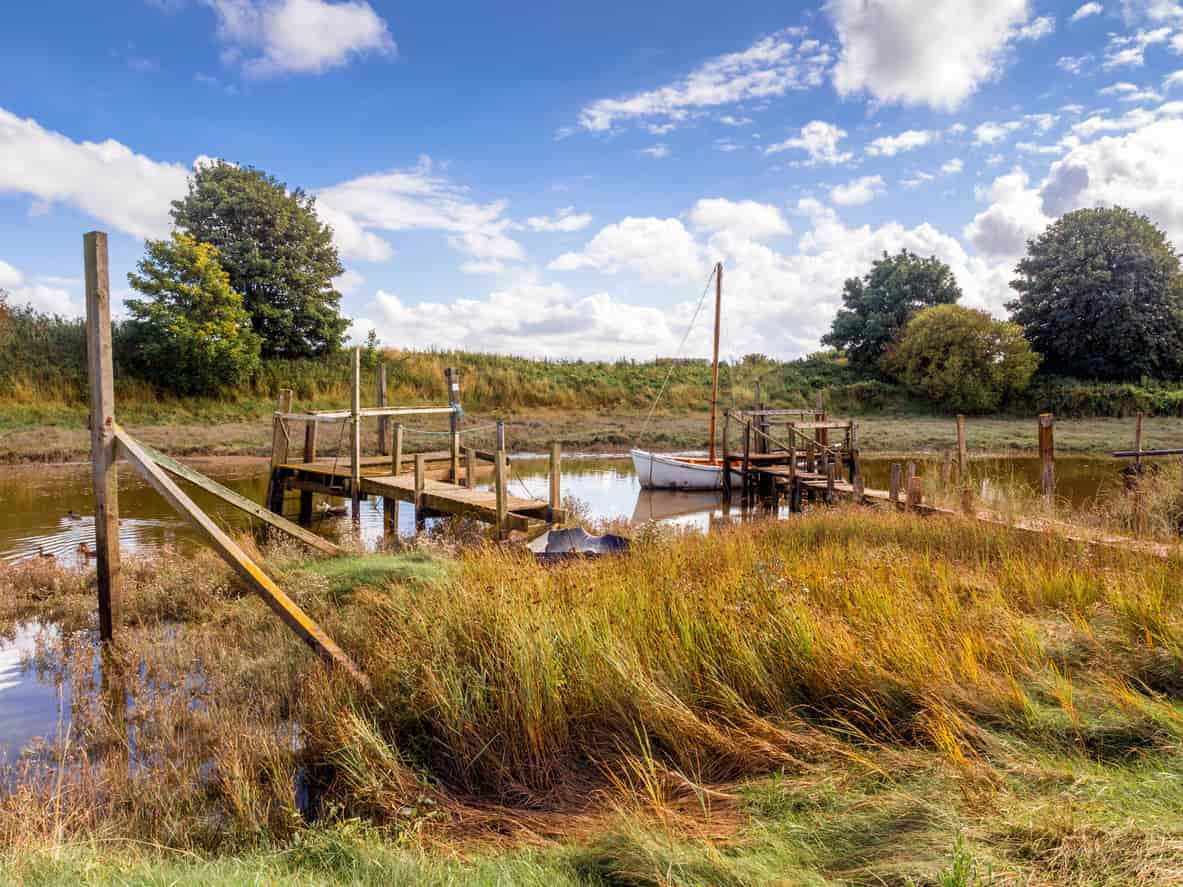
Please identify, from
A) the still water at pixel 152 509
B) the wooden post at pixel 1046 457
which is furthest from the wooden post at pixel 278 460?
the wooden post at pixel 1046 457

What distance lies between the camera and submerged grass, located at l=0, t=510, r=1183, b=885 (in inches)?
119

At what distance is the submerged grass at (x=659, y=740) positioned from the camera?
302 cm

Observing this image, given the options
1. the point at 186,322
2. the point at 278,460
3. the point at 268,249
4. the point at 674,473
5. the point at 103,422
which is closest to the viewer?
the point at 103,422

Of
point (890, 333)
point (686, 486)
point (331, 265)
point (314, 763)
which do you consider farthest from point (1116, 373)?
point (314, 763)

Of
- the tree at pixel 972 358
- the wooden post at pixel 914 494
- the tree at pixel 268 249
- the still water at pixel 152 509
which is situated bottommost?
the still water at pixel 152 509

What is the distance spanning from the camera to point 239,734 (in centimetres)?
484

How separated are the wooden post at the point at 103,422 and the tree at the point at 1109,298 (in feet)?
142

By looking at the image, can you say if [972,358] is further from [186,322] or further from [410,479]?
[186,322]

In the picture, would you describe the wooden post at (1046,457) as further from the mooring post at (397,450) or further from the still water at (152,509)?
the mooring post at (397,450)

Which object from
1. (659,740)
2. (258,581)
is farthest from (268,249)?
(659,740)

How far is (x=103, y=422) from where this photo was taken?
7.05 metres

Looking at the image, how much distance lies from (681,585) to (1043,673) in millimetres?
2526

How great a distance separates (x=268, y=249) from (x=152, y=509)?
20002mm

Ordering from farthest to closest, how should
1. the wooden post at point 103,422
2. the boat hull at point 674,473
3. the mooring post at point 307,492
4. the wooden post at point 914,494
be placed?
the boat hull at point 674,473
the mooring post at point 307,492
the wooden post at point 914,494
the wooden post at point 103,422
